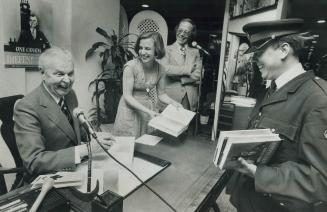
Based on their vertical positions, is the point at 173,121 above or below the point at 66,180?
above

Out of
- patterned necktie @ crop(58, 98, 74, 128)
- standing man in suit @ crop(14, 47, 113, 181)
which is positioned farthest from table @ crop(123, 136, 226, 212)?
patterned necktie @ crop(58, 98, 74, 128)

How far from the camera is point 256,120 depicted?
1346 mm

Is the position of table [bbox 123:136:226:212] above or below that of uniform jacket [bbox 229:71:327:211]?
below

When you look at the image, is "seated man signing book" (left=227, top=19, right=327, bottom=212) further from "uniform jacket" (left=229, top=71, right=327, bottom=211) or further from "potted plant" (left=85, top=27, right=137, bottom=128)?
"potted plant" (left=85, top=27, right=137, bottom=128)

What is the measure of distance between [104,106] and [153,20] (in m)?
1.66

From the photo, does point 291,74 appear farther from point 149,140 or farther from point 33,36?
point 33,36

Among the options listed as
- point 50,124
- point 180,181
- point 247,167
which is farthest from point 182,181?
point 50,124

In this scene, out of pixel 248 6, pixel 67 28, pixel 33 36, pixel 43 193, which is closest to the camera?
pixel 43 193

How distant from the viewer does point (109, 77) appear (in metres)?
4.34

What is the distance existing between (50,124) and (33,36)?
73.9 inches

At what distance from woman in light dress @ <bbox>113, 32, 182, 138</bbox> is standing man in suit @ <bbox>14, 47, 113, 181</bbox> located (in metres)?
0.81

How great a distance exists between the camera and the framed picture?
8.86 ft

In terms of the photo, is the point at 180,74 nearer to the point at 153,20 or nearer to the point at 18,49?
the point at 153,20

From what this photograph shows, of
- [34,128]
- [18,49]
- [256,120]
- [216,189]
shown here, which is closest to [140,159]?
[216,189]
